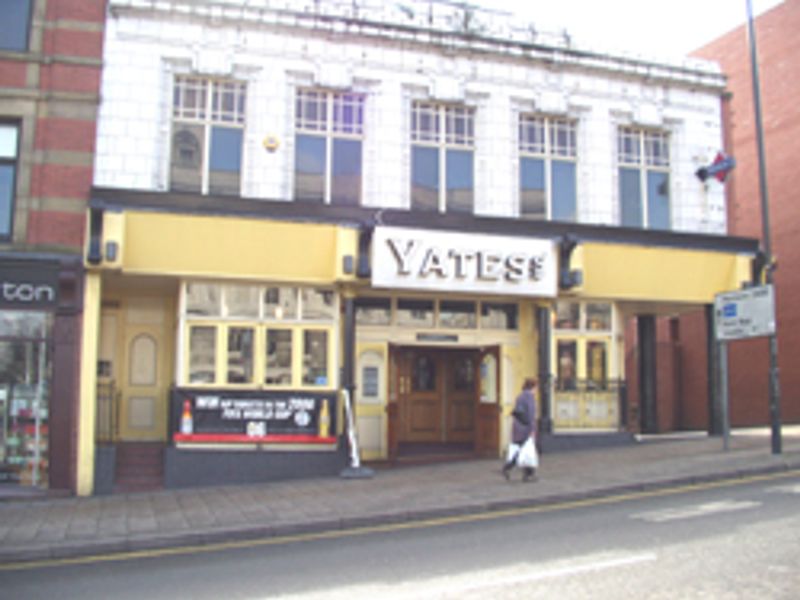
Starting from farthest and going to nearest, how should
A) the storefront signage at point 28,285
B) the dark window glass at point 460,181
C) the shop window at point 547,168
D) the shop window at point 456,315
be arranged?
1. the shop window at point 547,168
2. the shop window at point 456,315
3. the dark window glass at point 460,181
4. the storefront signage at point 28,285

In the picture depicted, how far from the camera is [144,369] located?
593 inches

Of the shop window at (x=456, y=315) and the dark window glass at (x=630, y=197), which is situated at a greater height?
the dark window glass at (x=630, y=197)

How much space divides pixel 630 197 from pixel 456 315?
15.4 feet

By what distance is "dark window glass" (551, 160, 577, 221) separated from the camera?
53.7 feet

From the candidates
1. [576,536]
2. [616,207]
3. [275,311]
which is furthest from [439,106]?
[576,536]

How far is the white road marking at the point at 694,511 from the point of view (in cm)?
890

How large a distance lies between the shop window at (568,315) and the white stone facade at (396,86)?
178 cm

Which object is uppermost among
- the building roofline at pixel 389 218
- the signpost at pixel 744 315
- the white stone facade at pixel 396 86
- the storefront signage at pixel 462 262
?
the white stone facade at pixel 396 86

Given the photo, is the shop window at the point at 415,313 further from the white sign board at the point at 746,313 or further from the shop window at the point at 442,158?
the white sign board at the point at 746,313

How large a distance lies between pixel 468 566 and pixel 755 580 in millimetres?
2386

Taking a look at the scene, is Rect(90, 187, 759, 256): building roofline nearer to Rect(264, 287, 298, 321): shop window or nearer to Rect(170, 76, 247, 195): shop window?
Rect(170, 76, 247, 195): shop window

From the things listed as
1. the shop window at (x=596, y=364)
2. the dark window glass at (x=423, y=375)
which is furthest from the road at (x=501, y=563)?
the dark window glass at (x=423, y=375)

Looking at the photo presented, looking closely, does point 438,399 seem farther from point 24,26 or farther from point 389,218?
point 24,26

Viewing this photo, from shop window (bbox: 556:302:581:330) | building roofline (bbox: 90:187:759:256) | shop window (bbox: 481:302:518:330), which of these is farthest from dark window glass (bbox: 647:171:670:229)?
shop window (bbox: 481:302:518:330)
